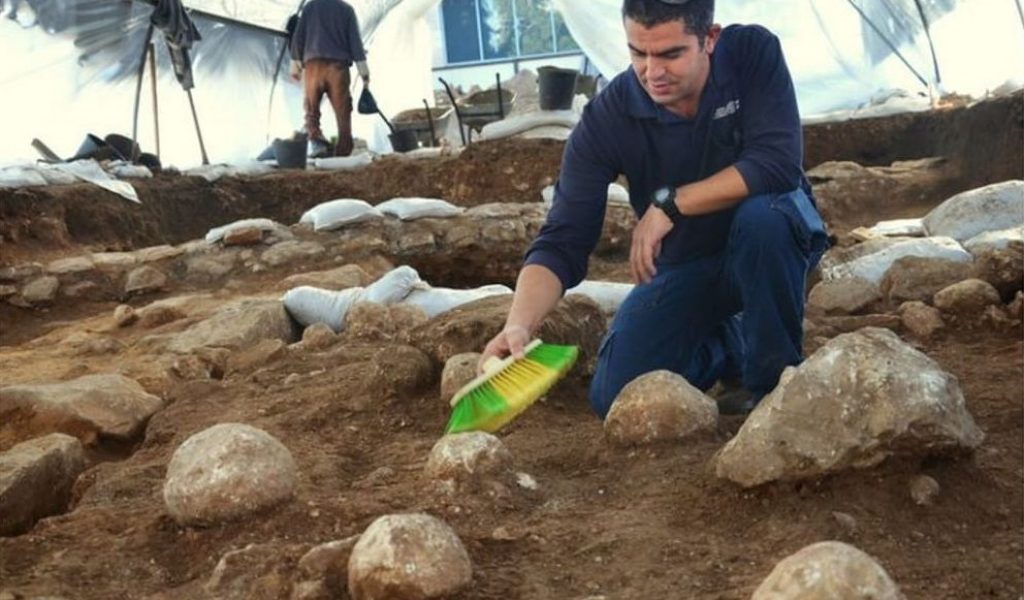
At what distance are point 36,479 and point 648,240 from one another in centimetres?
162

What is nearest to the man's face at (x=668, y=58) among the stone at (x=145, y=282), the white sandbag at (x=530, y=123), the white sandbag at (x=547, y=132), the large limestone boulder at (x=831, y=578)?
the large limestone boulder at (x=831, y=578)

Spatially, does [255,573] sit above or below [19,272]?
above

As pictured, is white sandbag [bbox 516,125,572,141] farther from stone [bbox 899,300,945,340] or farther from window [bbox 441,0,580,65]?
window [bbox 441,0,580,65]

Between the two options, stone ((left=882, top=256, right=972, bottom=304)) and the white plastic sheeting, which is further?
the white plastic sheeting

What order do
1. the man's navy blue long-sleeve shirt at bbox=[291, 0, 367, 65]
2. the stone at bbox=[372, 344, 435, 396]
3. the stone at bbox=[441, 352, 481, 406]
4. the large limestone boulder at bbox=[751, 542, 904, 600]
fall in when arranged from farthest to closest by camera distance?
the man's navy blue long-sleeve shirt at bbox=[291, 0, 367, 65] < the stone at bbox=[372, 344, 435, 396] < the stone at bbox=[441, 352, 481, 406] < the large limestone boulder at bbox=[751, 542, 904, 600]

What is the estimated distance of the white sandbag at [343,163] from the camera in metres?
10.3

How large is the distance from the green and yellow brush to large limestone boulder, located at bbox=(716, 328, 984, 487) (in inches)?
19.6

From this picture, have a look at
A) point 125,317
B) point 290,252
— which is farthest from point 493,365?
point 290,252

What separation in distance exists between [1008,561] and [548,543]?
774mm

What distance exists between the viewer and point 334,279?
5707mm

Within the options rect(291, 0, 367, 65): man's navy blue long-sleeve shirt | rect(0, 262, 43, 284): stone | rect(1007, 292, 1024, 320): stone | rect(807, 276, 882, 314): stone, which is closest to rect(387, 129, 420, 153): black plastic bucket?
rect(291, 0, 367, 65): man's navy blue long-sleeve shirt

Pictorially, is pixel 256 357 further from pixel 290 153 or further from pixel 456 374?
pixel 290 153

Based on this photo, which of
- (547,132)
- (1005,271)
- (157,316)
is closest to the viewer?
(1005,271)

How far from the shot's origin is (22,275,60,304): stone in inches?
254
